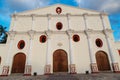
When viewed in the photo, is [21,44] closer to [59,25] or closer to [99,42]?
[59,25]

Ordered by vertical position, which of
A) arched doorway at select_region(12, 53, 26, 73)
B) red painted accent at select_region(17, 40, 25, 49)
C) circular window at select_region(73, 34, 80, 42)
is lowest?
arched doorway at select_region(12, 53, 26, 73)

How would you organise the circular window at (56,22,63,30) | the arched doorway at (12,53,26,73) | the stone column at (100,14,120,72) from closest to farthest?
the stone column at (100,14,120,72) → the arched doorway at (12,53,26,73) → the circular window at (56,22,63,30)

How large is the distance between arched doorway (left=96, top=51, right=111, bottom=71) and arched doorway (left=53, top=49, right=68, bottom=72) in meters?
5.11

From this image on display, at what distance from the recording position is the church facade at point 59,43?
637 inches

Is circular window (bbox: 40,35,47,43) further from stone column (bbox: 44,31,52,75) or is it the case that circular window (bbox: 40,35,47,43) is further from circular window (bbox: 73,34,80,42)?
circular window (bbox: 73,34,80,42)

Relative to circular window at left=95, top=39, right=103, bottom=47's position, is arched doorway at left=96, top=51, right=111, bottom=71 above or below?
below

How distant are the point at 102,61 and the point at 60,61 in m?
6.62

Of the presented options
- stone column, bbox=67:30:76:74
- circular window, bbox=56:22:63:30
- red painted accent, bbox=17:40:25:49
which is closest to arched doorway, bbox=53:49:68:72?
stone column, bbox=67:30:76:74

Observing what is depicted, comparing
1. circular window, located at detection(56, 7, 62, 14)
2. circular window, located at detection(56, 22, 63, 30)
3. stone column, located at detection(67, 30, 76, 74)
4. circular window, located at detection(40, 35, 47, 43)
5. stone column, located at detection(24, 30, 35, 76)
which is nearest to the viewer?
stone column, located at detection(24, 30, 35, 76)

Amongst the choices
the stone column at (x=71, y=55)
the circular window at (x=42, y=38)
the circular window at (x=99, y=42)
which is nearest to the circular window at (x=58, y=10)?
the stone column at (x=71, y=55)

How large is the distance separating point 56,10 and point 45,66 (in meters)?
10.7

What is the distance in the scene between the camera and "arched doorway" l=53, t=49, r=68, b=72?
16156mm

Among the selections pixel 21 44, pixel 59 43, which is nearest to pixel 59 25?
pixel 59 43

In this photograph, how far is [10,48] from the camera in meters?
17.1
